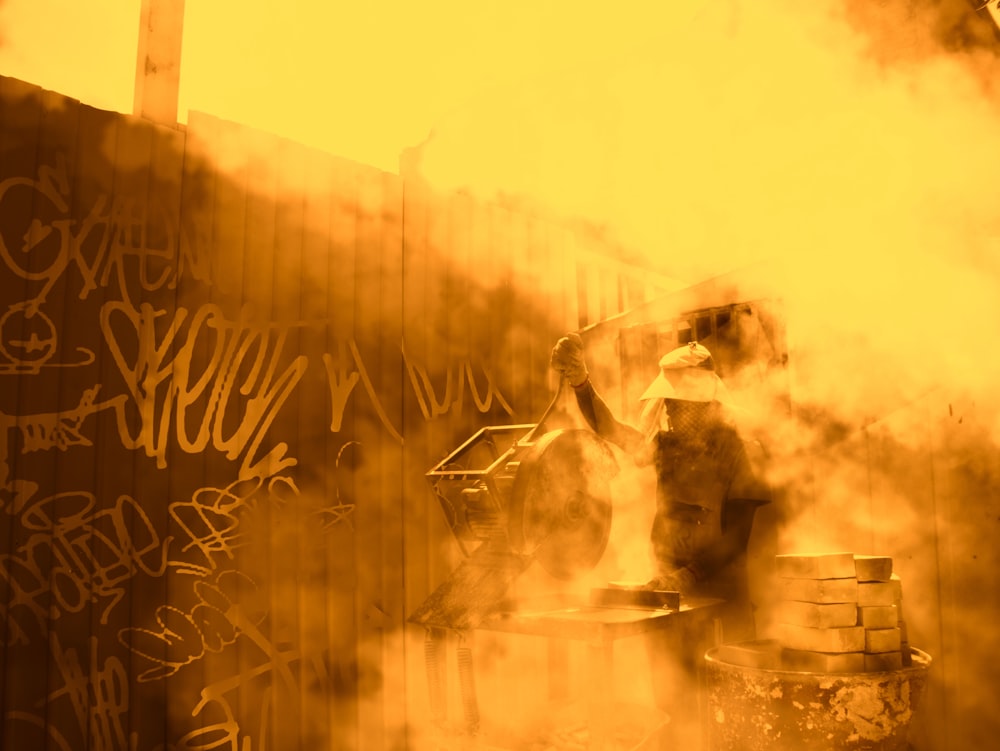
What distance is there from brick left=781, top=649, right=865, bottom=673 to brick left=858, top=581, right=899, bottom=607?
0.19 meters

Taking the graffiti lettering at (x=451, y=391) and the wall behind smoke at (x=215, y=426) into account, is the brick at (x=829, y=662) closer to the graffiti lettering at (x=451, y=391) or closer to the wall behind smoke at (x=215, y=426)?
the wall behind smoke at (x=215, y=426)

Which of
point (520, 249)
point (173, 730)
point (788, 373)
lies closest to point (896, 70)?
point (788, 373)

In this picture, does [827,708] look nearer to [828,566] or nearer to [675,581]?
[828,566]

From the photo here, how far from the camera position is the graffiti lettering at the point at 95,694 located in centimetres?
337

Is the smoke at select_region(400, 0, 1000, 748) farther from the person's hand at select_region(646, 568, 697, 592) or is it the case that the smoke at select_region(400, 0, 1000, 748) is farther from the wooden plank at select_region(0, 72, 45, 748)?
the wooden plank at select_region(0, 72, 45, 748)

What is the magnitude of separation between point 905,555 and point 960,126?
8.01 ft

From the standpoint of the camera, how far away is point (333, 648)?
13.9 feet

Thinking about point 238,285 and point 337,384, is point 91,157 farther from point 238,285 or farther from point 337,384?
point 337,384

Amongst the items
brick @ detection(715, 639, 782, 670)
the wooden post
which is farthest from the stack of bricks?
the wooden post

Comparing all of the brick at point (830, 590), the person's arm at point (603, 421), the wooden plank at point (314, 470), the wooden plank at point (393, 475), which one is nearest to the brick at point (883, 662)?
the brick at point (830, 590)

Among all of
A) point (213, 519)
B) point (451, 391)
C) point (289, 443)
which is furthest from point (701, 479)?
point (213, 519)

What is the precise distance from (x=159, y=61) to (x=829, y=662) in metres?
4.10

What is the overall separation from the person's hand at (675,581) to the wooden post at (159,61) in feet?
10.7

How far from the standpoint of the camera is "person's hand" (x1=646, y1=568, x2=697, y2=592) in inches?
144
